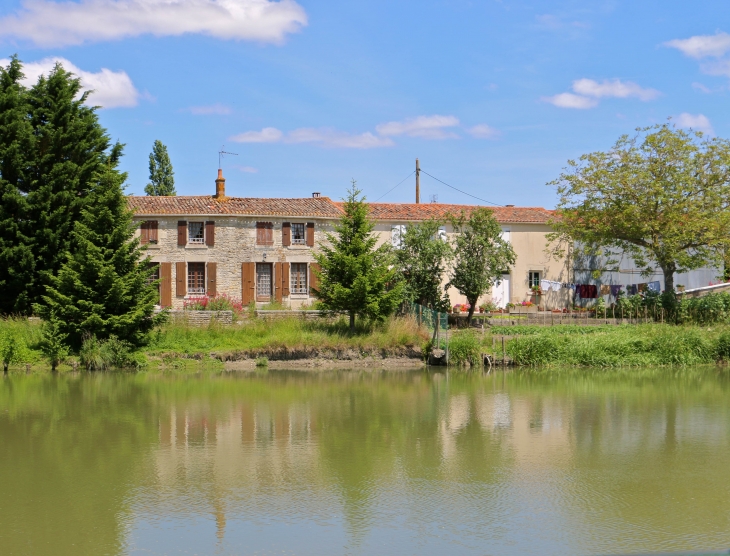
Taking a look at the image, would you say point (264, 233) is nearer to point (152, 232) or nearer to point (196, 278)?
point (196, 278)

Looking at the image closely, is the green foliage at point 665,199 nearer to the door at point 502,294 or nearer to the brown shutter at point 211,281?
the door at point 502,294

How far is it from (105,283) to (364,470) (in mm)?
16135

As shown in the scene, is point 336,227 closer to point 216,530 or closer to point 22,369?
point 22,369

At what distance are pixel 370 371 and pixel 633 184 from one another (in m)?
14.7

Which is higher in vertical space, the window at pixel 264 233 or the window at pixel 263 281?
the window at pixel 264 233

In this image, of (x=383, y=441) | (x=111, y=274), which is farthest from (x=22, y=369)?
(x=383, y=441)

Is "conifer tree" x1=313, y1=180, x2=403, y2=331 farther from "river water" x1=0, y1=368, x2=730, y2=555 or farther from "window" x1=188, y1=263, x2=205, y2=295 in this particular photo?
"window" x1=188, y1=263, x2=205, y2=295

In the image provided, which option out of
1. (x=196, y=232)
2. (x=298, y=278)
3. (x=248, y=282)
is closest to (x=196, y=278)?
(x=196, y=232)

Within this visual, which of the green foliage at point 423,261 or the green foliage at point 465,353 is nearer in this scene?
the green foliage at point 465,353

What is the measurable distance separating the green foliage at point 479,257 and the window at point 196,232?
11.6 m

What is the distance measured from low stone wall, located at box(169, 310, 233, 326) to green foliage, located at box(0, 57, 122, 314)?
456 cm

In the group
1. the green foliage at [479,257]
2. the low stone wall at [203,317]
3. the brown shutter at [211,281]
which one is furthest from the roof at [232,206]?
the low stone wall at [203,317]

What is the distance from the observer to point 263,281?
35781 millimetres

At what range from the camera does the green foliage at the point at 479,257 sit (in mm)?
31359
